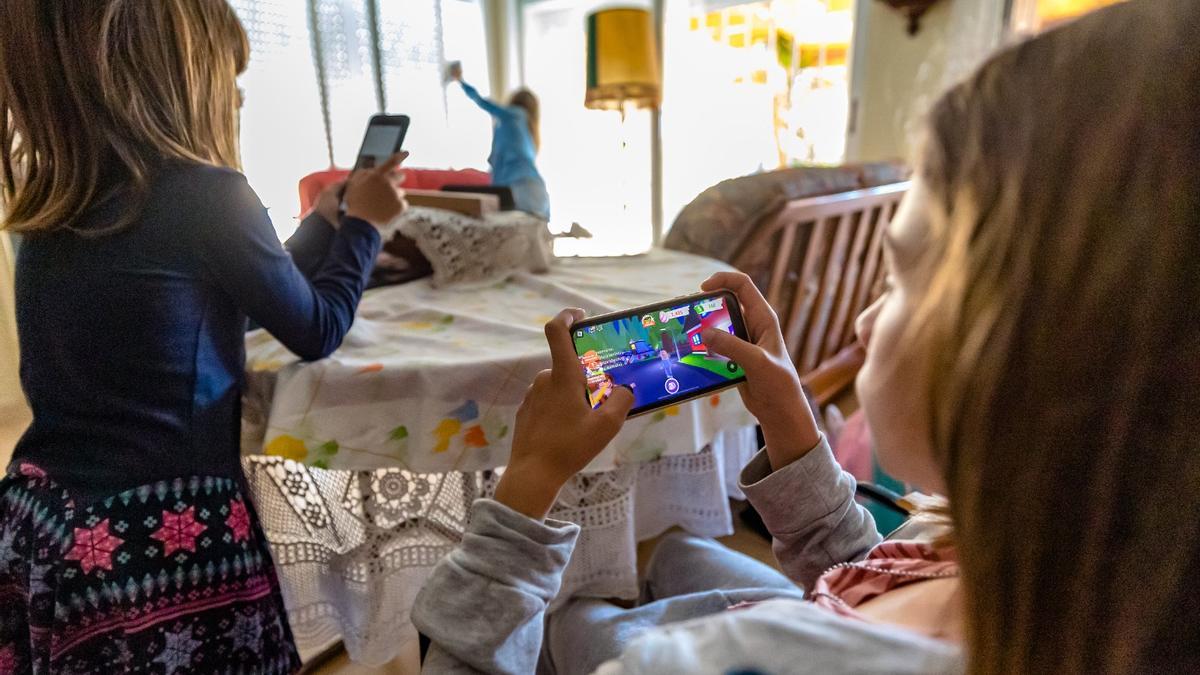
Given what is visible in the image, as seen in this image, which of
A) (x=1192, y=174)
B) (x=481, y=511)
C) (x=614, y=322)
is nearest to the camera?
(x=1192, y=174)

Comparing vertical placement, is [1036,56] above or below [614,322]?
above

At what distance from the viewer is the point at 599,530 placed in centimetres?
82

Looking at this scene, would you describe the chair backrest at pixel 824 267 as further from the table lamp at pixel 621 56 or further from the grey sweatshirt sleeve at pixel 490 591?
the table lamp at pixel 621 56

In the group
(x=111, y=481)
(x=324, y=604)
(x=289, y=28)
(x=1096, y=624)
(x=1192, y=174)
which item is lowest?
(x=324, y=604)

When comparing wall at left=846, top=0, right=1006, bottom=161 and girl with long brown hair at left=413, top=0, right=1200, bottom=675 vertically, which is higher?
wall at left=846, top=0, right=1006, bottom=161

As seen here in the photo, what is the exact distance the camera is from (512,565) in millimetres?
445

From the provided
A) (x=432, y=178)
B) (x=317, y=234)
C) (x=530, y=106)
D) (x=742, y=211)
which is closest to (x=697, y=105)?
(x=530, y=106)

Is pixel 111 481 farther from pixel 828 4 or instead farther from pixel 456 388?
pixel 828 4

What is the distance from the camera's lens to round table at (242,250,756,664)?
0.71 m

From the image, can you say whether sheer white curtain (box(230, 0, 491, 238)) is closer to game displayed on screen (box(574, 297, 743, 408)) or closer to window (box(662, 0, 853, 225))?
window (box(662, 0, 853, 225))

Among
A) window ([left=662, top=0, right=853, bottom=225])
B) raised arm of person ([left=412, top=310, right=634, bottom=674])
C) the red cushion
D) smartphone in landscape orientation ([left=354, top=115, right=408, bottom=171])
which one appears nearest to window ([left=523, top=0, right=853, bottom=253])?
window ([left=662, top=0, right=853, bottom=225])

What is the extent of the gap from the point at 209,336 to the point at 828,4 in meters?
3.16

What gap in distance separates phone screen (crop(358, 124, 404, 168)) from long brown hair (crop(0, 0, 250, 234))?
296 millimetres

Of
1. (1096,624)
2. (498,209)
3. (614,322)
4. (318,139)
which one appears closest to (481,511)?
(614,322)
